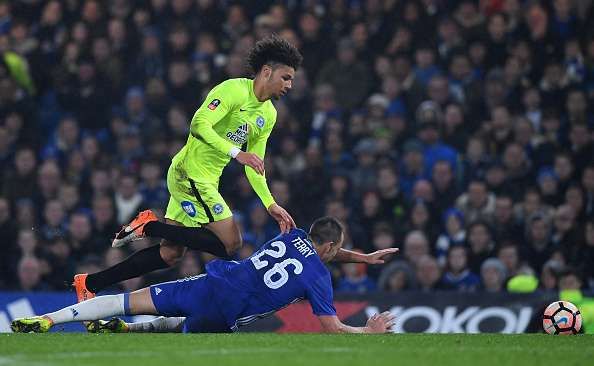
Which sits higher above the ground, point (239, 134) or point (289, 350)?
point (239, 134)

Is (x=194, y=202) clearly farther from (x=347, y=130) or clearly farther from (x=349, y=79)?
(x=349, y=79)

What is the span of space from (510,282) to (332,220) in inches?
148

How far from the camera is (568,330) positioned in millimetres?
10000

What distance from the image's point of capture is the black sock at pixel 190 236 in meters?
9.87

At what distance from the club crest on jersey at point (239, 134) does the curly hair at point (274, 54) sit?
45 centimetres

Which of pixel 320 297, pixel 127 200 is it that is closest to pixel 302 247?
pixel 320 297

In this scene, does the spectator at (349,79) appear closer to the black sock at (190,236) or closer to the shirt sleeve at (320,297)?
the black sock at (190,236)

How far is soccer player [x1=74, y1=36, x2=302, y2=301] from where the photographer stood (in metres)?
9.94

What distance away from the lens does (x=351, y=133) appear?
1509 cm

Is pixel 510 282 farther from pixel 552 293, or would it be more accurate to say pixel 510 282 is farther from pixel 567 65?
pixel 567 65

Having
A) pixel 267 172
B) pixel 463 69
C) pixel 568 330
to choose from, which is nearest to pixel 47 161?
pixel 267 172

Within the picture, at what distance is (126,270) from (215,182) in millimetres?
948

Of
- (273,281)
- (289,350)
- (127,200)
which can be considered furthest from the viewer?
(127,200)

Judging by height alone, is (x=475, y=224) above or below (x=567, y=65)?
below
